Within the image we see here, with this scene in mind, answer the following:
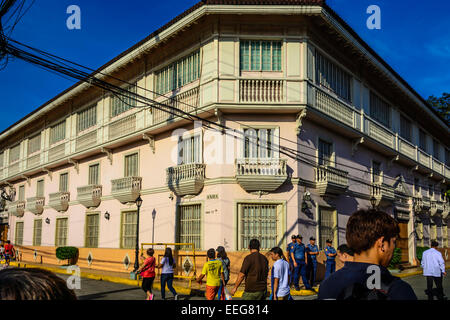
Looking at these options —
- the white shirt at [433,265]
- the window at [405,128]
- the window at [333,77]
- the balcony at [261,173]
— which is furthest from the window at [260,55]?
the window at [405,128]

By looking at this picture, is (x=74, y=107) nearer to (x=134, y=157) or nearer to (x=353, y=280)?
(x=134, y=157)

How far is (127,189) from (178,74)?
599 cm

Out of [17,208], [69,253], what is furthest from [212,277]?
[17,208]

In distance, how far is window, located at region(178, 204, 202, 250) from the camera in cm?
1814

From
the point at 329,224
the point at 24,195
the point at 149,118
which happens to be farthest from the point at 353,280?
the point at 24,195

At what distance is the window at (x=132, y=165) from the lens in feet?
73.0

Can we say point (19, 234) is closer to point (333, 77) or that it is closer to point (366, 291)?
point (333, 77)

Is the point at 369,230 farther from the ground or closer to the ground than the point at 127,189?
closer to the ground

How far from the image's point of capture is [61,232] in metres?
27.9

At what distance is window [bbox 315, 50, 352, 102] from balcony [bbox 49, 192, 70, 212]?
55.3 ft

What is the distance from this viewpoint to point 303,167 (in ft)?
59.5

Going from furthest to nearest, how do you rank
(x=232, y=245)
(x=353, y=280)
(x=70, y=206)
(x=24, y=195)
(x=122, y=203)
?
(x=24, y=195)
(x=70, y=206)
(x=122, y=203)
(x=232, y=245)
(x=353, y=280)

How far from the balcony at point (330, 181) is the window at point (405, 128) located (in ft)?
31.7
